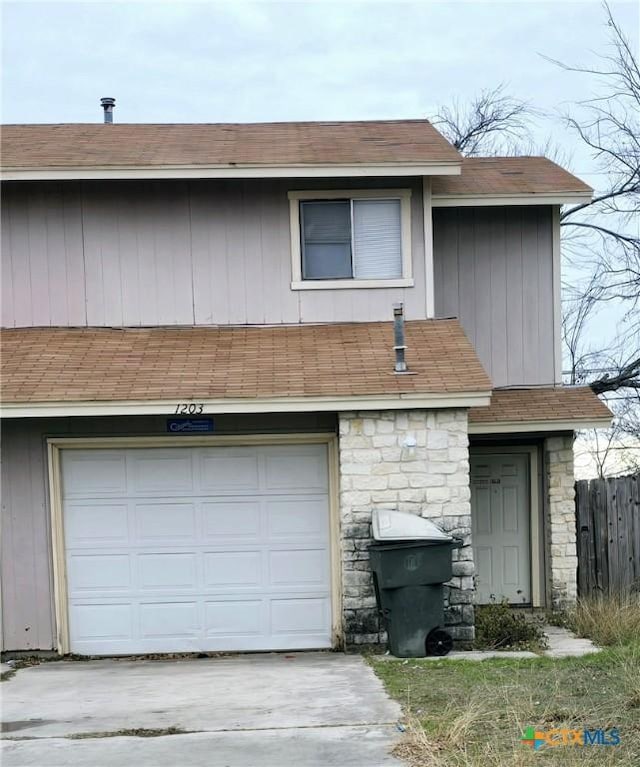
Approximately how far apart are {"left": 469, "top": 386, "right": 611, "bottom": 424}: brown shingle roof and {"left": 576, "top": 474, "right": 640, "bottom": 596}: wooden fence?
1.26 m

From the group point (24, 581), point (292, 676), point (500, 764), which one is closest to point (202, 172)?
point (24, 581)

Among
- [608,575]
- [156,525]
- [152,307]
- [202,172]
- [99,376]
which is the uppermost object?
[202,172]

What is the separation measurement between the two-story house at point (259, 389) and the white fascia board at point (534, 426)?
0.03 metres

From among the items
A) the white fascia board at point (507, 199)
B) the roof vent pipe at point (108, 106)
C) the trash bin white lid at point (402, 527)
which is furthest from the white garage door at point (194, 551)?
the roof vent pipe at point (108, 106)

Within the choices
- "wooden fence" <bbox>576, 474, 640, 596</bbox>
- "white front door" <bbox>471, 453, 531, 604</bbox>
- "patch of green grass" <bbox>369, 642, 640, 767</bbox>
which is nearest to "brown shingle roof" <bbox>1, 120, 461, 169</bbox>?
"white front door" <bbox>471, 453, 531, 604</bbox>

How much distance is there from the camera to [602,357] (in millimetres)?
20672

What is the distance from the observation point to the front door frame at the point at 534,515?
12430 mm

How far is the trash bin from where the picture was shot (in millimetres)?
9602

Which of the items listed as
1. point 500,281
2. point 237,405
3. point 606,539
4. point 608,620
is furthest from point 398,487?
point 606,539

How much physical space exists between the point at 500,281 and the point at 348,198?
7.76ft

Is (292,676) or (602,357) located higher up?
(602,357)

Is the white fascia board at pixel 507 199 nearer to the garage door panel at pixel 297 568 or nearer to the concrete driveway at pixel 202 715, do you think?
the garage door panel at pixel 297 568

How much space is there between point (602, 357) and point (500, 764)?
16.0m

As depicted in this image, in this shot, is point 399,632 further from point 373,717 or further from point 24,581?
point 24,581
